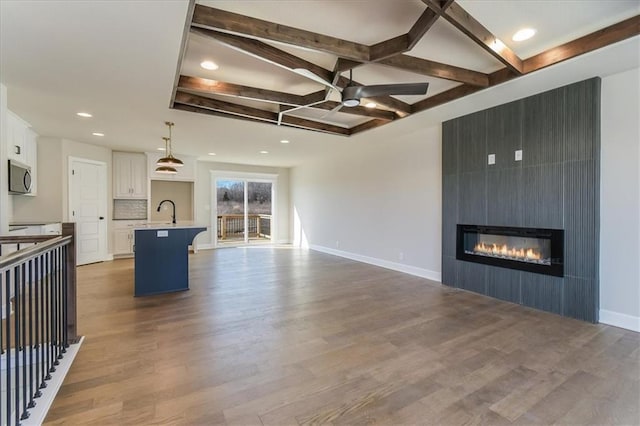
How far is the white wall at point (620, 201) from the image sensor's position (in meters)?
3.12

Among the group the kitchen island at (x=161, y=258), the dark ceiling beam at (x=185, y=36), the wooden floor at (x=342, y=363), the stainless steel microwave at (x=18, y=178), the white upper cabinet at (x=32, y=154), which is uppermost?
the dark ceiling beam at (x=185, y=36)

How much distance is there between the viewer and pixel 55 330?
8.13ft

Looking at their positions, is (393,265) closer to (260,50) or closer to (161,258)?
(161,258)

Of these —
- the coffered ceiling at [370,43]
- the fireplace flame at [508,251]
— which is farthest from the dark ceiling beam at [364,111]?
the fireplace flame at [508,251]

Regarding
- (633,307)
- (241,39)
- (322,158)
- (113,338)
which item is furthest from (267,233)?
(633,307)

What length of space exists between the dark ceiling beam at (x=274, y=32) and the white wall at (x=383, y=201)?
103 inches

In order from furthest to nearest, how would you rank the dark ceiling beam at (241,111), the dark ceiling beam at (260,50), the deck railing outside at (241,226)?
the deck railing outside at (241,226) < the dark ceiling beam at (241,111) < the dark ceiling beam at (260,50)

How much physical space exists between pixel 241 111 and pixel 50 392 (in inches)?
143

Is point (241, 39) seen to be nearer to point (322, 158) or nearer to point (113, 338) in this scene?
point (113, 338)

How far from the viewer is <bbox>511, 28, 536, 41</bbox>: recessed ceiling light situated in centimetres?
267

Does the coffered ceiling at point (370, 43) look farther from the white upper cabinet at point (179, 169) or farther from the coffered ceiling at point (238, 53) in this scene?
the white upper cabinet at point (179, 169)

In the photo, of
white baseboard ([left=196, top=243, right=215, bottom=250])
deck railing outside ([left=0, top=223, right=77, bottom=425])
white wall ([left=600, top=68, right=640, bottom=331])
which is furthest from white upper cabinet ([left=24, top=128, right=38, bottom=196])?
white wall ([left=600, top=68, right=640, bottom=331])

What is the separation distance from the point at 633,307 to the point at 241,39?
4649 mm

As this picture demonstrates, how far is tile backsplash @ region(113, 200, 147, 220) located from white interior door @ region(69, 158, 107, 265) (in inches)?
15.2
